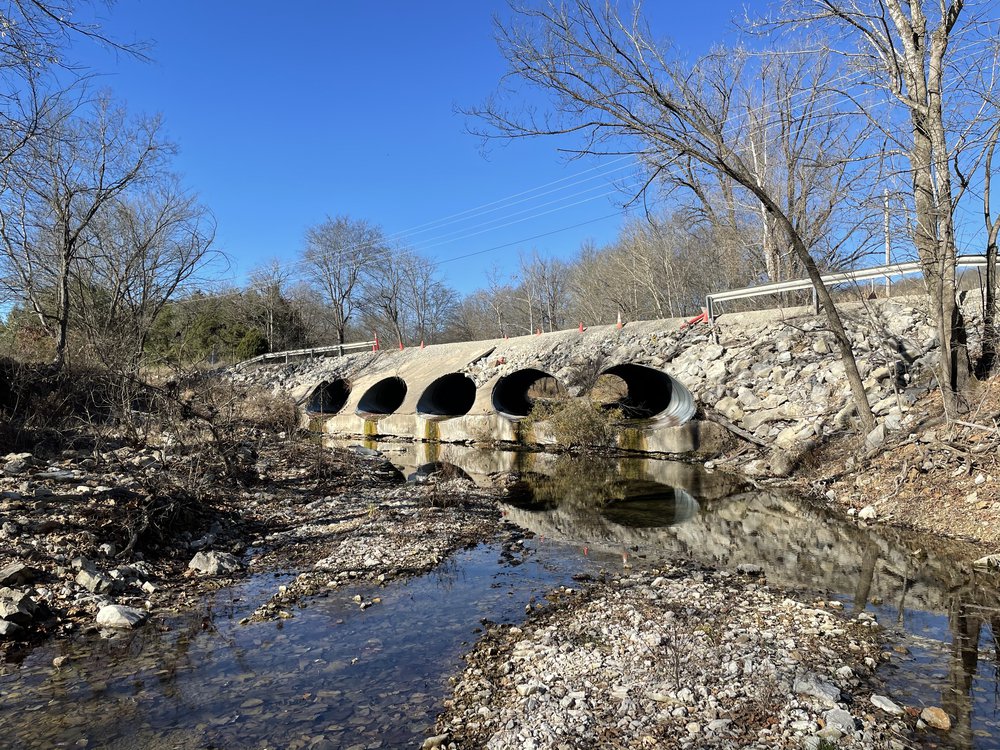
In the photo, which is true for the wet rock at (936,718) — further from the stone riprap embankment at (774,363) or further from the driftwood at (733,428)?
the driftwood at (733,428)

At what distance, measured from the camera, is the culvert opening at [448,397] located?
22781 millimetres

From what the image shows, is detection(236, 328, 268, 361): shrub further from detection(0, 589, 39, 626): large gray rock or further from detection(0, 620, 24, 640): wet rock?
detection(0, 620, 24, 640): wet rock

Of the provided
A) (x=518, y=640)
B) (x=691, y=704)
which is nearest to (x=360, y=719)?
(x=518, y=640)

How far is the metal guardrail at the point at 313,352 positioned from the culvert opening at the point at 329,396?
4.33 metres

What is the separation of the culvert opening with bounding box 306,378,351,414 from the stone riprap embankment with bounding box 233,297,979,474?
251 inches

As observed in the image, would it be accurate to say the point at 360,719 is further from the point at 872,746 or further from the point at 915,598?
the point at 915,598

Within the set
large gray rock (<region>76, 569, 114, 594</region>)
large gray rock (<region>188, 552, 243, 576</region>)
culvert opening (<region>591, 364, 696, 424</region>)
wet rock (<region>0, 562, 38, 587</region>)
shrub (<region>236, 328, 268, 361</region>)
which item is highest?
shrub (<region>236, 328, 268, 361</region>)

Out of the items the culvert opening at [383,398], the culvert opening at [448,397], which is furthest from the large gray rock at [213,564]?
the culvert opening at [383,398]

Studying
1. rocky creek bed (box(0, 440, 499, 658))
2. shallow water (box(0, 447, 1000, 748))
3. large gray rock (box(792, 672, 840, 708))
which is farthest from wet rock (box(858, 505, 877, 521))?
large gray rock (box(792, 672, 840, 708))

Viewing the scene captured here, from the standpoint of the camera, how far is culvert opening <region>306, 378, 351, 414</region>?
2648cm

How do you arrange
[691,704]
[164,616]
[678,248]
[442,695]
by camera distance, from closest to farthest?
1. [691,704]
2. [442,695]
3. [164,616]
4. [678,248]

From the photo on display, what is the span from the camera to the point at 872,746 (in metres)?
3.40

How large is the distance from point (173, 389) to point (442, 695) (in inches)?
323

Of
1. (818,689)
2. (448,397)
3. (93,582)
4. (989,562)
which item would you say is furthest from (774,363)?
(93,582)
